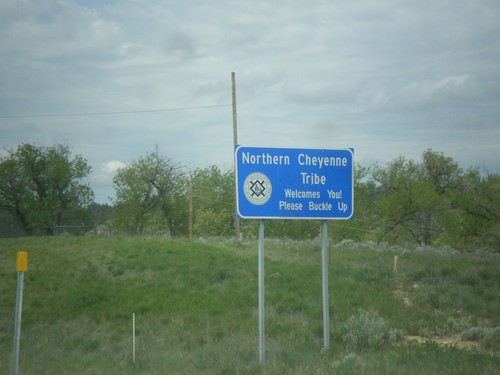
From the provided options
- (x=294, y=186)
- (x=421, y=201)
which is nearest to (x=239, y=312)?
(x=294, y=186)

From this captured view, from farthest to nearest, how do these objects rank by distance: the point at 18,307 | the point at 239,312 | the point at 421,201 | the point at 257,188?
the point at 421,201 → the point at 239,312 → the point at 257,188 → the point at 18,307

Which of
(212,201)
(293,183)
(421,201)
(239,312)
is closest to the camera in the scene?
(293,183)

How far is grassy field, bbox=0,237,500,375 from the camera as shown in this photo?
11273 mm

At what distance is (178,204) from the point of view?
66.4 m

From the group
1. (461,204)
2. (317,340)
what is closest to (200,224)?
(461,204)

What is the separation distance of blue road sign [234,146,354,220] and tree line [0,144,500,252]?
42.3 metres

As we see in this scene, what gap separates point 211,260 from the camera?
2583 cm

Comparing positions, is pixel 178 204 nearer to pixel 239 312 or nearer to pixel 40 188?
pixel 40 188

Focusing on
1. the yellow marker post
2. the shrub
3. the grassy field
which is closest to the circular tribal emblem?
the grassy field

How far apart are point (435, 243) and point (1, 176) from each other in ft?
142

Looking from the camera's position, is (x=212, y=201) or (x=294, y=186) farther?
(x=212, y=201)

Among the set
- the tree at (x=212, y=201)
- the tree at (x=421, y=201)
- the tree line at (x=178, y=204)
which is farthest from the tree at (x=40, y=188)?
the tree at (x=421, y=201)

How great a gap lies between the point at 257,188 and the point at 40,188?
59.2 meters

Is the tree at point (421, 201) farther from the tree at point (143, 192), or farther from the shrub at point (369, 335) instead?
the shrub at point (369, 335)
